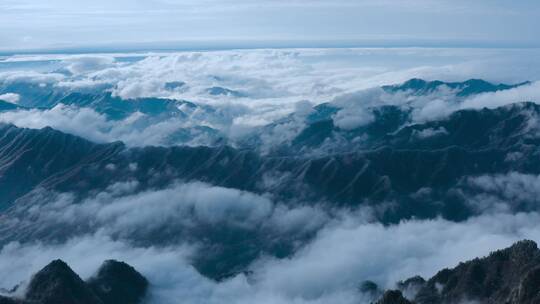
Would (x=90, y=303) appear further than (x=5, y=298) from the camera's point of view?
Yes

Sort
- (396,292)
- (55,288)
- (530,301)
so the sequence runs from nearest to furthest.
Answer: (530,301), (396,292), (55,288)

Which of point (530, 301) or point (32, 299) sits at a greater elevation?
point (530, 301)

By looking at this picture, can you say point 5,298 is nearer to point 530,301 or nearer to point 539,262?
point 530,301

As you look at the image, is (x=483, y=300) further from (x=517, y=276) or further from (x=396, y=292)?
(x=396, y=292)

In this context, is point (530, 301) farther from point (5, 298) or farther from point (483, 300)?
point (5, 298)

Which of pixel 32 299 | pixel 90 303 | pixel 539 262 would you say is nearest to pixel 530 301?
pixel 539 262

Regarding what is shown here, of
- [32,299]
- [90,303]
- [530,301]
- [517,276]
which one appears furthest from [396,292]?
[32,299]

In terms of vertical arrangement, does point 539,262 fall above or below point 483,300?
above

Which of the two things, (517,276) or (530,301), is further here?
(517,276)

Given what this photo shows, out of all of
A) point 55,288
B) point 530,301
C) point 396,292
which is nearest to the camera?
point 530,301
